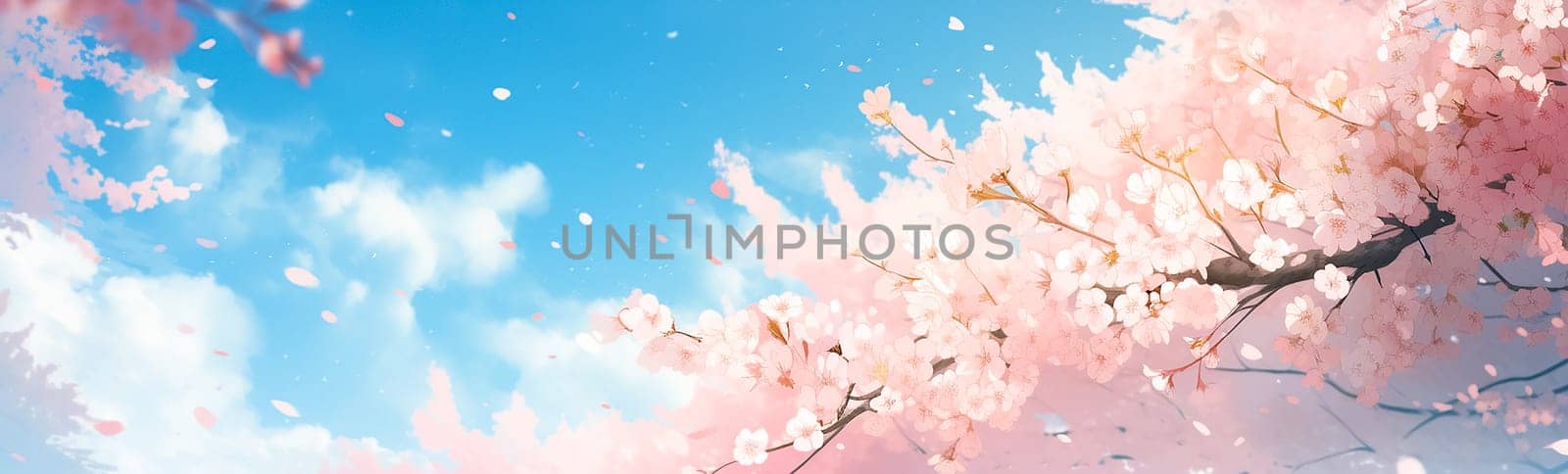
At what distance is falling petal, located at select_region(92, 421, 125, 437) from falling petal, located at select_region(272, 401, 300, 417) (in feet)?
0.86

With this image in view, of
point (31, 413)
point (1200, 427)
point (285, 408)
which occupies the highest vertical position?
point (31, 413)

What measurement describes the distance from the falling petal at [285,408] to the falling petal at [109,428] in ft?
0.86

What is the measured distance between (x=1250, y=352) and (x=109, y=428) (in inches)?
75.9

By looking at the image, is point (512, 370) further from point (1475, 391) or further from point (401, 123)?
point (1475, 391)

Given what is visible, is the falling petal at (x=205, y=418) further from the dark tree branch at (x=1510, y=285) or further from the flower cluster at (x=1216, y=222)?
the dark tree branch at (x=1510, y=285)

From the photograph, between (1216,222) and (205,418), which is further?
(205,418)

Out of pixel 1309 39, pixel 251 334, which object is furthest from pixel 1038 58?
pixel 251 334

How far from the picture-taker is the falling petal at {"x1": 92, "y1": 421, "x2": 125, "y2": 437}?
63.1 inches

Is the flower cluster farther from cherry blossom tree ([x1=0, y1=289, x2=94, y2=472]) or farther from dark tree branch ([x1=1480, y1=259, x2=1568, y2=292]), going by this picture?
cherry blossom tree ([x1=0, y1=289, x2=94, y2=472])

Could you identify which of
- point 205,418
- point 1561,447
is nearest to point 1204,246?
point 1561,447

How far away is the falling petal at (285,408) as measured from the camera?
1604 millimetres

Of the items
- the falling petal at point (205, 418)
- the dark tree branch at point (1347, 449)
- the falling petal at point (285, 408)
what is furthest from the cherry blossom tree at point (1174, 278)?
the falling petal at point (205, 418)

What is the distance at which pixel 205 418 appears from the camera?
1.61 meters

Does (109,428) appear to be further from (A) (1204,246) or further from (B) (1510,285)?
(B) (1510,285)
